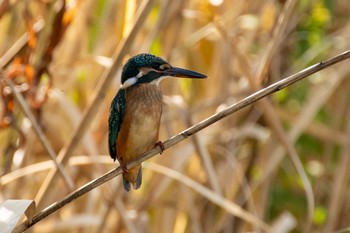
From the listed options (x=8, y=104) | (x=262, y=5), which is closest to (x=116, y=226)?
(x=8, y=104)

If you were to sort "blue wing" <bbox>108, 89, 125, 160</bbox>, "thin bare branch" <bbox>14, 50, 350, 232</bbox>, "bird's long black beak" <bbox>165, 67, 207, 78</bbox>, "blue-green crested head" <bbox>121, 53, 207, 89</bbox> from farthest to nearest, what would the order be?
"blue wing" <bbox>108, 89, 125, 160</bbox>
"blue-green crested head" <bbox>121, 53, 207, 89</bbox>
"bird's long black beak" <bbox>165, 67, 207, 78</bbox>
"thin bare branch" <bbox>14, 50, 350, 232</bbox>

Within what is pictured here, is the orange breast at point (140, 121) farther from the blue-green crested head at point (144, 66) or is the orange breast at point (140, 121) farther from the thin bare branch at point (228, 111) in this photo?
the thin bare branch at point (228, 111)

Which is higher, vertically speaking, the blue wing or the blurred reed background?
the blue wing

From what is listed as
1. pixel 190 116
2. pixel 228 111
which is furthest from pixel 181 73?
pixel 190 116

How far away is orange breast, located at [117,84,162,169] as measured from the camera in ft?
7.38

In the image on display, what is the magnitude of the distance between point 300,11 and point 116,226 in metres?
1.21

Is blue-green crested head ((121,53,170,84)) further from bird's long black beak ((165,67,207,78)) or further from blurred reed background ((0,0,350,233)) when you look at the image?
blurred reed background ((0,0,350,233))

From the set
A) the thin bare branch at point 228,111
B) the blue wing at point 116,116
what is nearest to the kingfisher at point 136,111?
the blue wing at point 116,116

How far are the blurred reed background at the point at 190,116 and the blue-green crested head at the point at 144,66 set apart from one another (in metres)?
0.43

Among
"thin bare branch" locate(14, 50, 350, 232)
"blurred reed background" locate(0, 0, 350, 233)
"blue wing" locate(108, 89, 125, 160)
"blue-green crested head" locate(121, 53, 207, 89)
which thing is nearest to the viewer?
"thin bare branch" locate(14, 50, 350, 232)

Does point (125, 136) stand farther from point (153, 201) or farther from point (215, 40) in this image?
point (215, 40)

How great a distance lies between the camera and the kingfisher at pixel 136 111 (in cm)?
222

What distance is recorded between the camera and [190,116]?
2885 millimetres

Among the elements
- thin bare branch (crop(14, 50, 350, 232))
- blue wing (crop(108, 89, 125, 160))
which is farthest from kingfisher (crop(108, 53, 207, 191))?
thin bare branch (crop(14, 50, 350, 232))
